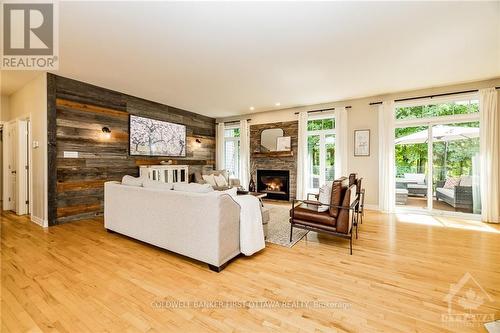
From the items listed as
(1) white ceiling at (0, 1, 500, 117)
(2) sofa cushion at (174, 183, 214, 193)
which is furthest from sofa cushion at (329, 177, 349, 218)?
(1) white ceiling at (0, 1, 500, 117)

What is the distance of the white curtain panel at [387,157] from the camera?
5074mm

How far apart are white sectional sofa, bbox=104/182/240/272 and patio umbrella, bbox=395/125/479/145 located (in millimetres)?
4722

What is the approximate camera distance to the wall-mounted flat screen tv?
528 centimetres

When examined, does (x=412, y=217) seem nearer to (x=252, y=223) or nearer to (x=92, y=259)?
(x=252, y=223)

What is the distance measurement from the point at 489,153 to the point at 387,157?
1.67m

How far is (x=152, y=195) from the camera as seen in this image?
9.33ft

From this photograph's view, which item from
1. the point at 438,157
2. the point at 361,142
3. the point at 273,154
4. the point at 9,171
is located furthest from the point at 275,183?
the point at 9,171

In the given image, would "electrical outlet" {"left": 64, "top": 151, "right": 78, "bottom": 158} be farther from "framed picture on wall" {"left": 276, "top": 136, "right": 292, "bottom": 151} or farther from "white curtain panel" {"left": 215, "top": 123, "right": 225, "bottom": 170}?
"framed picture on wall" {"left": 276, "top": 136, "right": 292, "bottom": 151}

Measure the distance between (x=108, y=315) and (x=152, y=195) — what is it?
4.61 feet

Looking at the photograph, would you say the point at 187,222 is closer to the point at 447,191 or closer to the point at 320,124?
the point at 320,124

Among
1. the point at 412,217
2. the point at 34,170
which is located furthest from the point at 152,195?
the point at 412,217

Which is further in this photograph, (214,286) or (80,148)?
(80,148)

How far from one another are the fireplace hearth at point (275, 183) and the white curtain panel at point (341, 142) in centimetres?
147

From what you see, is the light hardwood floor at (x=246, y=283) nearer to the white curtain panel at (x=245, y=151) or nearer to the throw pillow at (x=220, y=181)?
the throw pillow at (x=220, y=181)
